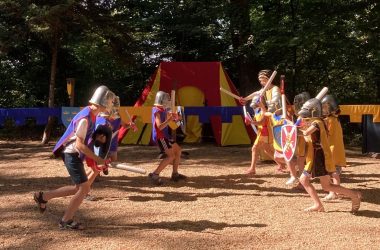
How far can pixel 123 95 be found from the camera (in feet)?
59.6

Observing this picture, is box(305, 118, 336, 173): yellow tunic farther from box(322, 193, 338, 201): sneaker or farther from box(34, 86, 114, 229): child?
box(34, 86, 114, 229): child

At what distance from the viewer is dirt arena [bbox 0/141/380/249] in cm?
441

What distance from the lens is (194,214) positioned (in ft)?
18.0

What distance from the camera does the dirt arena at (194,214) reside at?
441cm

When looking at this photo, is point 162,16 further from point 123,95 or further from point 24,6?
point 24,6

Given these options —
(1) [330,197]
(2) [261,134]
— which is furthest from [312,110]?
(2) [261,134]

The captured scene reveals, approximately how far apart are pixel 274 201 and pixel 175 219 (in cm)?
156

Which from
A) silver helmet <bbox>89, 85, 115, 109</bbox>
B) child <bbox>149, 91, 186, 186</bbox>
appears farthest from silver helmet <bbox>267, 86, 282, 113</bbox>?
silver helmet <bbox>89, 85, 115, 109</bbox>

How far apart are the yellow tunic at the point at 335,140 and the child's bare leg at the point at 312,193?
106cm

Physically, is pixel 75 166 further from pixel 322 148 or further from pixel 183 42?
pixel 183 42

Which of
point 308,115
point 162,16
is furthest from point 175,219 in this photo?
point 162,16

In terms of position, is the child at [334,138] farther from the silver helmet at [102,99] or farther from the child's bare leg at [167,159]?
the silver helmet at [102,99]

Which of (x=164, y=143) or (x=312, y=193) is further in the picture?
(x=164, y=143)

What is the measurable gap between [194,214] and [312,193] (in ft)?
4.65
